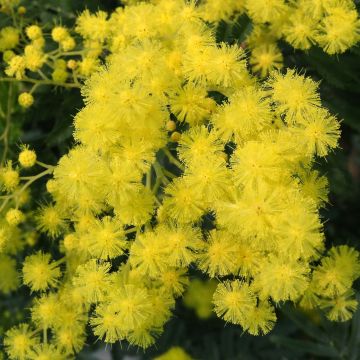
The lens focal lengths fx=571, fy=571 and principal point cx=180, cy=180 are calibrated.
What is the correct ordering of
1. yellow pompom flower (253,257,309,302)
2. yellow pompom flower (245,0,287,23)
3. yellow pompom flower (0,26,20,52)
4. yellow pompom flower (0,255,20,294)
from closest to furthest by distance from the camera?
1. yellow pompom flower (253,257,309,302)
2. yellow pompom flower (245,0,287,23)
3. yellow pompom flower (0,26,20,52)
4. yellow pompom flower (0,255,20,294)

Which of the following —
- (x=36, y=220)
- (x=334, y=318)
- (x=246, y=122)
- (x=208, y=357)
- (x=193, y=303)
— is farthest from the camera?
(x=193, y=303)

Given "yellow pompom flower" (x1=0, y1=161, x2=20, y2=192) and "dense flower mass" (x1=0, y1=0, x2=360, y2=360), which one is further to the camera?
"yellow pompom flower" (x1=0, y1=161, x2=20, y2=192)

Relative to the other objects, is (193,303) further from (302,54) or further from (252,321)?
(302,54)

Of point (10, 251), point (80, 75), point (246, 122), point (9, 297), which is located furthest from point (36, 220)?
point (246, 122)

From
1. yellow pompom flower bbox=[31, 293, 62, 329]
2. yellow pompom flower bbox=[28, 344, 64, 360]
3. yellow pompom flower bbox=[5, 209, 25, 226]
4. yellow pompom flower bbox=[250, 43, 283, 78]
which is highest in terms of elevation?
yellow pompom flower bbox=[250, 43, 283, 78]

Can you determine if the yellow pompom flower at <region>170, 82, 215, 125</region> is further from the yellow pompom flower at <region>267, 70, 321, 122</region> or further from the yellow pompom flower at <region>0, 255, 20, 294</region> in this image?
the yellow pompom flower at <region>0, 255, 20, 294</region>

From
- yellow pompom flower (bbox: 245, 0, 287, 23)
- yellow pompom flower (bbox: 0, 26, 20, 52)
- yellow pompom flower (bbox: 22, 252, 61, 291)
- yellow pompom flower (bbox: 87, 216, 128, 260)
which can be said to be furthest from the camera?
yellow pompom flower (bbox: 0, 26, 20, 52)

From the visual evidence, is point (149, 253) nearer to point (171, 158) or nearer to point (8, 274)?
point (171, 158)

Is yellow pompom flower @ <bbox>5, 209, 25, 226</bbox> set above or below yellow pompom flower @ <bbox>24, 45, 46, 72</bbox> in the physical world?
below

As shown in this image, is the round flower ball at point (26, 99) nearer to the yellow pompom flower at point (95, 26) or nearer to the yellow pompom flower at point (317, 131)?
the yellow pompom flower at point (95, 26)

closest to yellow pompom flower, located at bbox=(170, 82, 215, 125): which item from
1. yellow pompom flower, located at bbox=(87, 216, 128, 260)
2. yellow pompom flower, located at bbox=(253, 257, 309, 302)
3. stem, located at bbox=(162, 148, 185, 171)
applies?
stem, located at bbox=(162, 148, 185, 171)
